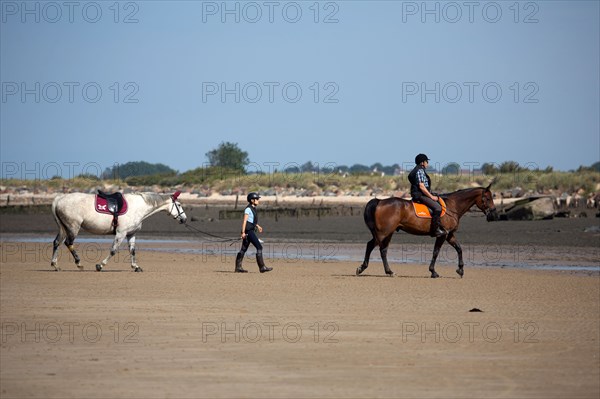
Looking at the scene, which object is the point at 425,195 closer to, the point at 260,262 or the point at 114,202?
the point at 260,262

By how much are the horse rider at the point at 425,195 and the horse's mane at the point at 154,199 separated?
526 centimetres

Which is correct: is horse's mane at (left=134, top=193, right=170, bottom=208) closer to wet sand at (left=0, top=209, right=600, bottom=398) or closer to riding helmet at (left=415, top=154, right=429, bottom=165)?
wet sand at (left=0, top=209, right=600, bottom=398)

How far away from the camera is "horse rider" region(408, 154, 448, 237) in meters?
20.5

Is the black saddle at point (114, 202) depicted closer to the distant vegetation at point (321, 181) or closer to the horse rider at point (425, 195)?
the horse rider at point (425, 195)

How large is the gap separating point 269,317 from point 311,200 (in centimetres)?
5329

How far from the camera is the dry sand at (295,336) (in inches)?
388

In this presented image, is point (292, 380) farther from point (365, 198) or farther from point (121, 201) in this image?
point (365, 198)

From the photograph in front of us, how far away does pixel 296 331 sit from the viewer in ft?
42.2

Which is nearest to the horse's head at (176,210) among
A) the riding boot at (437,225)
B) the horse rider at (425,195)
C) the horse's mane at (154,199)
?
the horse's mane at (154,199)

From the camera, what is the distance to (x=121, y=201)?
2148 cm

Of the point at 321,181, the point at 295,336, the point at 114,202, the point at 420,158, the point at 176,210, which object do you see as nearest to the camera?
the point at 295,336

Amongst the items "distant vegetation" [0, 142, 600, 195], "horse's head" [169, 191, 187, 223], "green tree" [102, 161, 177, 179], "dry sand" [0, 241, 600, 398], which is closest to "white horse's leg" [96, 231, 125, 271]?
"dry sand" [0, 241, 600, 398]

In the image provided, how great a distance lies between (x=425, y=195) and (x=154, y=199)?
5.67 metres

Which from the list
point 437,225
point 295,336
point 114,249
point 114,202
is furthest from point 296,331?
point 114,202
